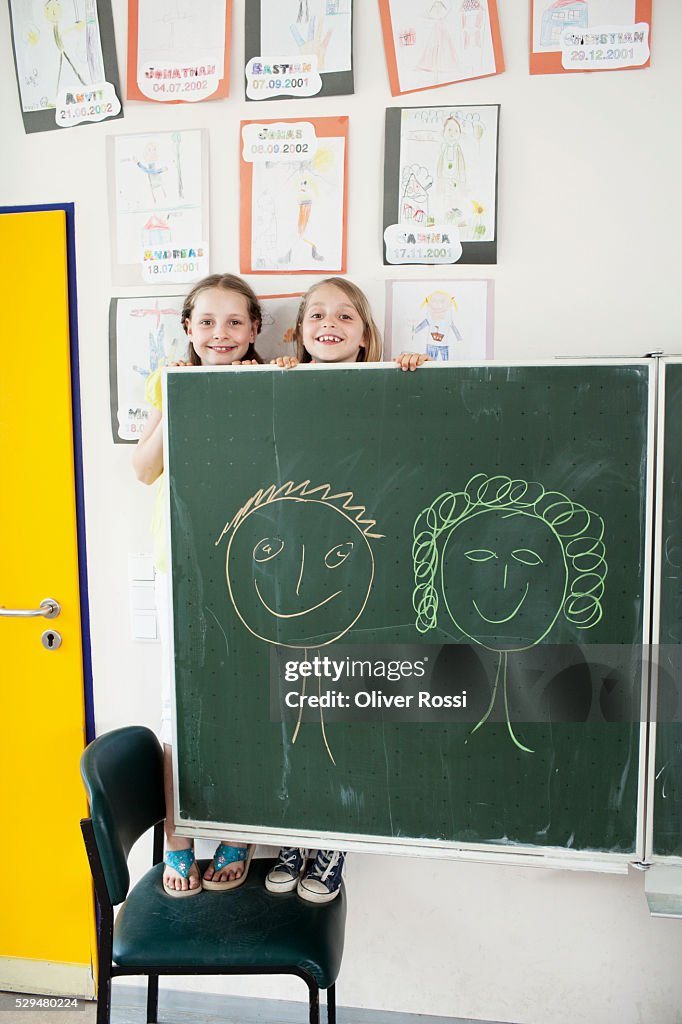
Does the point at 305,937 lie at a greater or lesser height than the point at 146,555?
lesser

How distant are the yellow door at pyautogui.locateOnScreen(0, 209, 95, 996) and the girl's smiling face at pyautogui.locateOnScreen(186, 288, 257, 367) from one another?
0.43 meters

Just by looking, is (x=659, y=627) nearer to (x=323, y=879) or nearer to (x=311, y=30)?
(x=323, y=879)

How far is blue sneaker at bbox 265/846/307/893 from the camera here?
1.65 meters

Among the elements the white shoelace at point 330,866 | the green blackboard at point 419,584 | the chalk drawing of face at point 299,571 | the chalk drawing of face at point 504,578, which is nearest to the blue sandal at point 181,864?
the green blackboard at point 419,584

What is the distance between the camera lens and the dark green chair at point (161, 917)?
4.73 ft

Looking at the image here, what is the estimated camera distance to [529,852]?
4.83 ft

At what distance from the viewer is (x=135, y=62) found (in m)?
1.87

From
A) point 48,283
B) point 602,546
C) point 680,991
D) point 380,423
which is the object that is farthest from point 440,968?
point 48,283

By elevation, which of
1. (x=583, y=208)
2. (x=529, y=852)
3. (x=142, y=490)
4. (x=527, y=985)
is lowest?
(x=527, y=985)

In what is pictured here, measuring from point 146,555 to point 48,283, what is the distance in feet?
2.43

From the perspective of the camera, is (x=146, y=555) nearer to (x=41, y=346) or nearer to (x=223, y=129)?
(x=41, y=346)

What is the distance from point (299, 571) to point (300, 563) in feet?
0.05

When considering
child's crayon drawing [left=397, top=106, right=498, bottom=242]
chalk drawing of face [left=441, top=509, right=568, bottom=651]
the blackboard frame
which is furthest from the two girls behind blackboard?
the blackboard frame

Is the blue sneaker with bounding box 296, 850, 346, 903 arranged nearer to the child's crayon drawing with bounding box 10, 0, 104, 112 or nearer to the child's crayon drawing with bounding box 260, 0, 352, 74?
the child's crayon drawing with bounding box 260, 0, 352, 74
